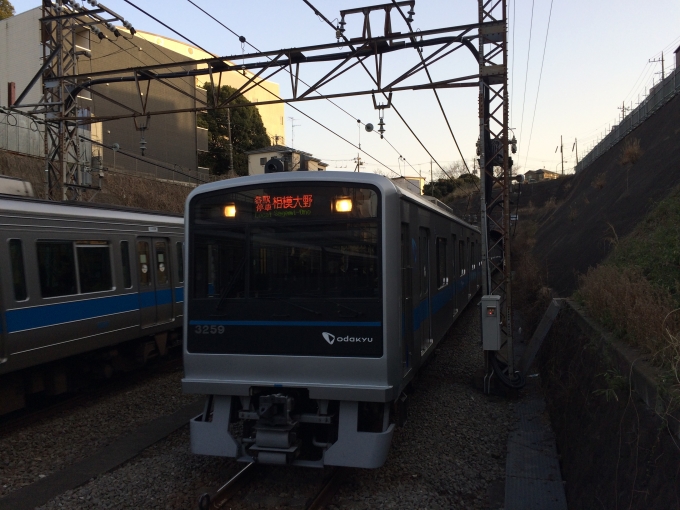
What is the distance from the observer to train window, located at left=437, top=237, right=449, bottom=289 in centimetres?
895

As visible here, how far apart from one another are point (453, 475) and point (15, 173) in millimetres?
22163

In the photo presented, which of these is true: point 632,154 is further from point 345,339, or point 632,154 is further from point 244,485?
point 244,485

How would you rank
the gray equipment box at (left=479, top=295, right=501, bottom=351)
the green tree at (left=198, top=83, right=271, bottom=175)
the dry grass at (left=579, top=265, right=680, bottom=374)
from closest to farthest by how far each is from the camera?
the dry grass at (left=579, top=265, right=680, bottom=374)
the gray equipment box at (left=479, top=295, right=501, bottom=351)
the green tree at (left=198, top=83, right=271, bottom=175)

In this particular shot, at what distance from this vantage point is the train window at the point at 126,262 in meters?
9.43

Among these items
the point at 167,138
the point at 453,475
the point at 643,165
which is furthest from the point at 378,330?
the point at 167,138

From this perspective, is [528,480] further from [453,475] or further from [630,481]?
[630,481]

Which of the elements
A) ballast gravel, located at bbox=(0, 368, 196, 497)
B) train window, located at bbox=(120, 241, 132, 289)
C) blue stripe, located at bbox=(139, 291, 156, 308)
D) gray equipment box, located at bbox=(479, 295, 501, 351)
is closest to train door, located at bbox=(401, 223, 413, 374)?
gray equipment box, located at bbox=(479, 295, 501, 351)

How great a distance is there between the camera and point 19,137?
78.0 ft

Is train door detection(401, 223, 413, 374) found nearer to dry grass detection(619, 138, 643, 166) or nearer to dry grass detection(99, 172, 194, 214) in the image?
dry grass detection(619, 138, 643, 166)

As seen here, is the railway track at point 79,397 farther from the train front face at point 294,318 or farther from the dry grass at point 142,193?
the dry grass at point 142,193

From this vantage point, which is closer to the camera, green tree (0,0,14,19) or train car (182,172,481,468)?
train car (182,172,481,468)

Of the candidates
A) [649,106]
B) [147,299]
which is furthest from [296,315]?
[649,106]

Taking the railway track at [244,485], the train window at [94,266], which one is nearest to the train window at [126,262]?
the train window at [94,266]

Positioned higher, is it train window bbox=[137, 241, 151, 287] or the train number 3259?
train window bbox=[137, 241, 151, 287]
